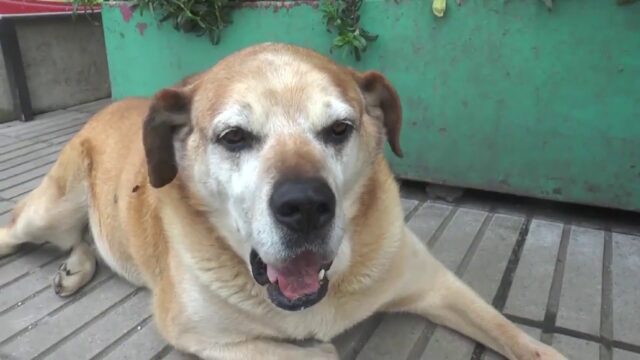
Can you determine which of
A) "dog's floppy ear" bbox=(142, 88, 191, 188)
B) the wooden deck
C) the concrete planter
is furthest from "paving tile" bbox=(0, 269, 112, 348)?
the concrete planter

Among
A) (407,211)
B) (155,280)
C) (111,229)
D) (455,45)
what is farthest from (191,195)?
(455,45)

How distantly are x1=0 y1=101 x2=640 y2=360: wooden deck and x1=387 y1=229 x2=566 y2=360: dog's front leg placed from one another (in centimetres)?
6

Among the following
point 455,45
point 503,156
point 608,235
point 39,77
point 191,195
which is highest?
point 455,45

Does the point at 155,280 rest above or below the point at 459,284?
below

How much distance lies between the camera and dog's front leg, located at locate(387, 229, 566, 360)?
6.07ft

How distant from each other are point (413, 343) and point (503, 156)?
139 centimetres

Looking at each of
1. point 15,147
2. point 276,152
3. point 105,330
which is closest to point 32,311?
point 105,330

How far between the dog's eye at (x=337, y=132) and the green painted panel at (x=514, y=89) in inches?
58.9

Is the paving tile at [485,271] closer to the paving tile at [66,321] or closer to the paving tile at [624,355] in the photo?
the paving tile at [624,355]

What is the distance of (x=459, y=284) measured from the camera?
6.57 ft

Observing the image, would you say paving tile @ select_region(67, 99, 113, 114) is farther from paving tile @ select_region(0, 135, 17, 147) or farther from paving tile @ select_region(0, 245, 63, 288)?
paving tile @ select_region(0, 245, 63, 288)

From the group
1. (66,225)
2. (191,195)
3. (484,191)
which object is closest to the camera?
(191,195)

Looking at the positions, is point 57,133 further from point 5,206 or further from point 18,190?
point 5,206

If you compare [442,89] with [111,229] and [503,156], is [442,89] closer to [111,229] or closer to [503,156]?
[503,156]
